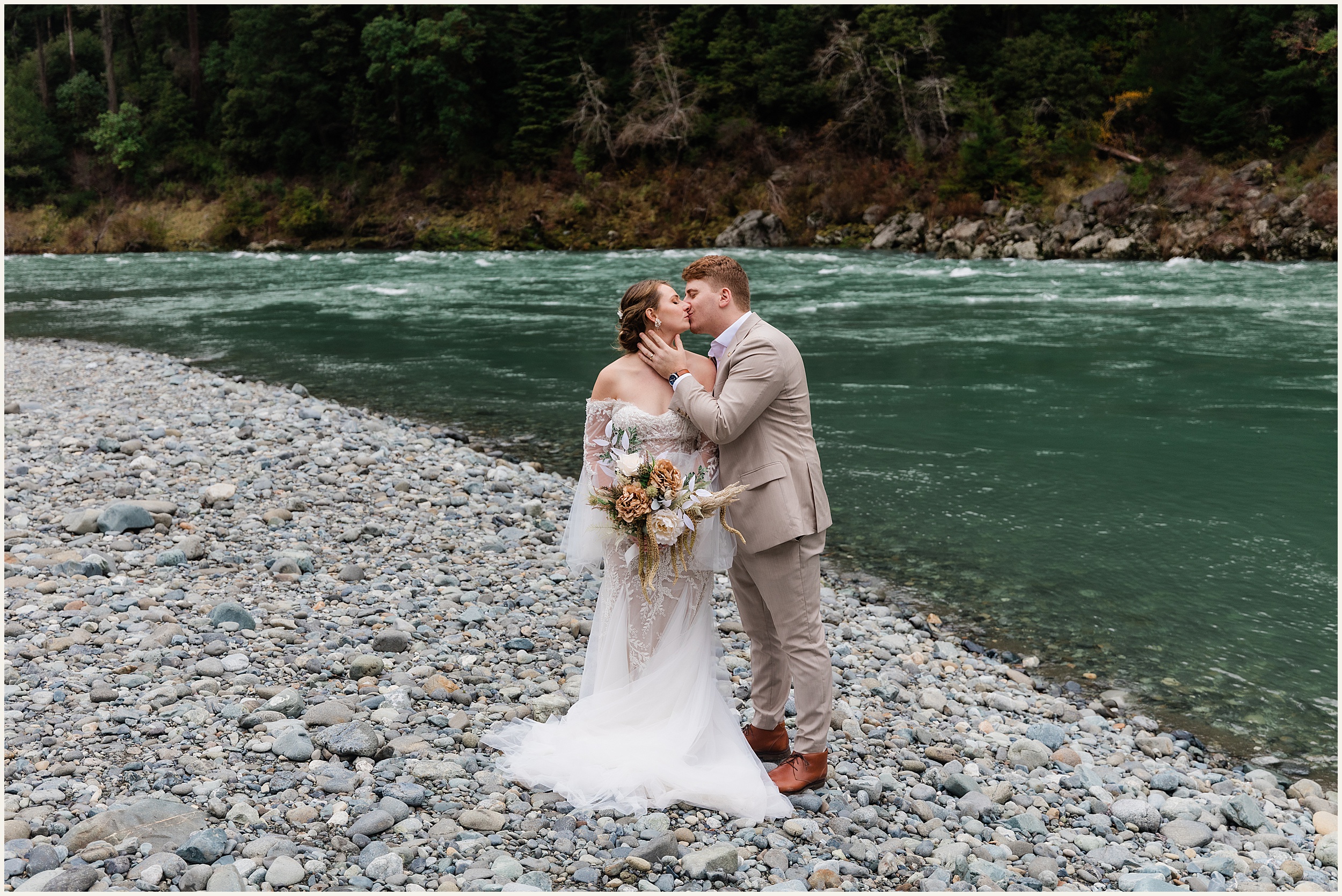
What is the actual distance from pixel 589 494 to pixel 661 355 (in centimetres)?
68

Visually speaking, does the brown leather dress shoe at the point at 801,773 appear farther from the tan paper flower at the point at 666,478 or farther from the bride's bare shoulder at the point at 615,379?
the bride's bare shoulder at the point at 615,379

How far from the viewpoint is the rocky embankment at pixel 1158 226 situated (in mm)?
30844

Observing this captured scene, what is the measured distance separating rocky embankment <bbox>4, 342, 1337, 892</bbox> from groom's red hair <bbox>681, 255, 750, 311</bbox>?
6.62 ft

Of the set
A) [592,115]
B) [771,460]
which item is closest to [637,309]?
[771,460]

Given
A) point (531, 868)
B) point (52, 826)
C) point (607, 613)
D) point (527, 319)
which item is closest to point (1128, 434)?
point (607, 613)

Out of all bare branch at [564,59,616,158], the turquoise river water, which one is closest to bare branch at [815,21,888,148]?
bare branch at [564,59,616,158]

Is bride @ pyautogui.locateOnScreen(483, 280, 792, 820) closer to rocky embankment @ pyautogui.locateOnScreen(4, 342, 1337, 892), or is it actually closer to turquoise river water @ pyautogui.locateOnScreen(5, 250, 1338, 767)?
rocky embankment @ pyautogui.locateOnScreen(4, 342, 1337, 892)

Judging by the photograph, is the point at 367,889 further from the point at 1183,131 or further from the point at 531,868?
the point at 1183,131

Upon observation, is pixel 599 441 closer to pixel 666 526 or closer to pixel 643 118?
pixel 666 526

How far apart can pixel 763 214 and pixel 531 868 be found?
41.3 m

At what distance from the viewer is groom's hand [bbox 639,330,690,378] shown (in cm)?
403

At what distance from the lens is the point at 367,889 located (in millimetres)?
3287

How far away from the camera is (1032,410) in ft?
41.7

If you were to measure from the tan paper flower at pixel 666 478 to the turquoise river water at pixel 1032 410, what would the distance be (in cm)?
350
